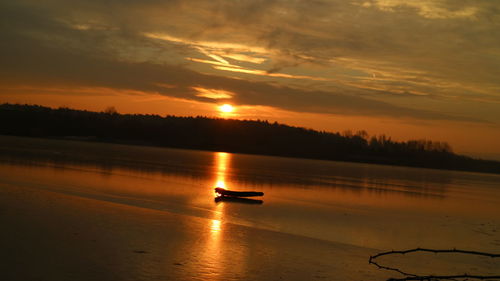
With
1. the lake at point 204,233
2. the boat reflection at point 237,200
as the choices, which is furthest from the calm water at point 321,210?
the boat reflection at point 237,200

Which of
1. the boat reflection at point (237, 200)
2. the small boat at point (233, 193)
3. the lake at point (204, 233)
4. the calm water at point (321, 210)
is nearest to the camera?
the lake at point (204, 233)

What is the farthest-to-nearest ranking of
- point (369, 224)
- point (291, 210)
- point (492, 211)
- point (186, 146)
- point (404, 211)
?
point (186, 146)
point (492, 211)
point (404, 211)
point (291, 210)
point (369, 224)

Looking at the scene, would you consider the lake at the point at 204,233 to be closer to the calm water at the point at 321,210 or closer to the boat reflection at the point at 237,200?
the calm water at the point at 321,210

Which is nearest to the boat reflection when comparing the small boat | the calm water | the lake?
the small boat

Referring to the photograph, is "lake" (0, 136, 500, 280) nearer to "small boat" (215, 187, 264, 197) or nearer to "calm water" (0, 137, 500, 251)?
"calm water" (0, 137, 500, 251)

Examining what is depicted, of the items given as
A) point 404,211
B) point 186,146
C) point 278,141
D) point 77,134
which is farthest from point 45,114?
point 404,211

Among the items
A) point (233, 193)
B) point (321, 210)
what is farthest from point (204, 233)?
point (233, 193)

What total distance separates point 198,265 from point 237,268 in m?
0.84

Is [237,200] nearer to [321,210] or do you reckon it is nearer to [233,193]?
[233,193]

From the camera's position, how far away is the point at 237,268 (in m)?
10.4

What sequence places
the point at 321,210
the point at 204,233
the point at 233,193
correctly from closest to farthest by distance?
the point at 204,233, the point at 321,210, the point at 233,193

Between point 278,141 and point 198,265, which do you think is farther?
point 278,141

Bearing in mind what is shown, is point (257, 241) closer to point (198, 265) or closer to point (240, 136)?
point (198, 265)

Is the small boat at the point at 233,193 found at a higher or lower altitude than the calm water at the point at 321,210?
higher
